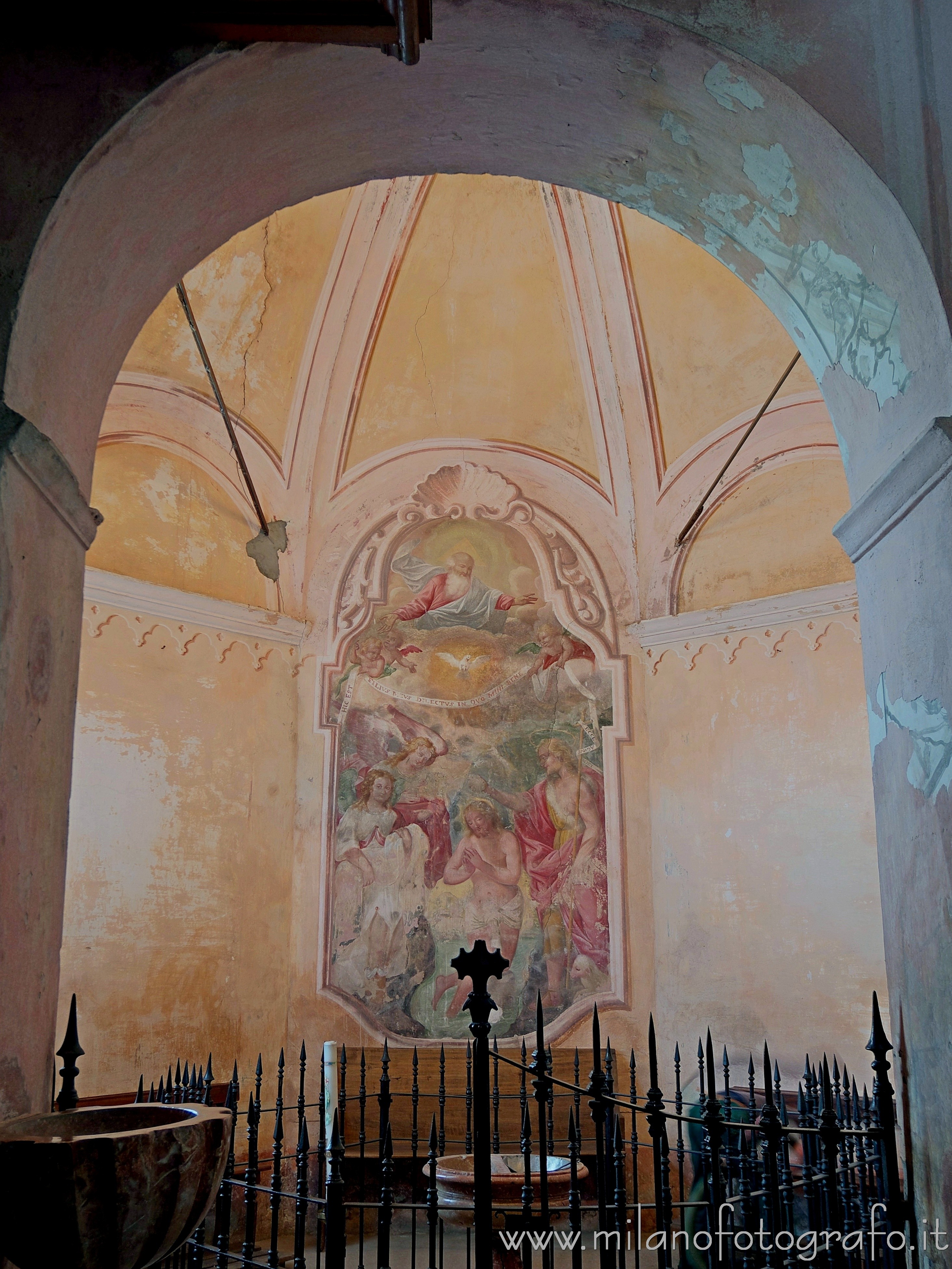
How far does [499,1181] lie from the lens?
18.5 ft

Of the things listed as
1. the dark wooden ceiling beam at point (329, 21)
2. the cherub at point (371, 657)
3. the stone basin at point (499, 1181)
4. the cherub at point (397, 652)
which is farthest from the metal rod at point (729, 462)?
the dark wooden ceiling beam at point (329, 21)

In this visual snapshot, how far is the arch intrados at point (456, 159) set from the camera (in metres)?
3.19

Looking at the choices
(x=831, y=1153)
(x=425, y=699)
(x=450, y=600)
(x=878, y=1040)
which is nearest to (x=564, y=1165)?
(x=831, y=1153)

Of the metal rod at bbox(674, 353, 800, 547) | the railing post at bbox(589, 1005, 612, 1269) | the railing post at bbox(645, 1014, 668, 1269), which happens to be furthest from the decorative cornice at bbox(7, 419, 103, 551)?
the metal rod at bbox(674, 353, 800, 547)

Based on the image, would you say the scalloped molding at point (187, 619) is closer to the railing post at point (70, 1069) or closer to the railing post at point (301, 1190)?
the railing post at point (301, 1190)

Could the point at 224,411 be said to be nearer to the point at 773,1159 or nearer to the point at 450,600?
the point at 450,600

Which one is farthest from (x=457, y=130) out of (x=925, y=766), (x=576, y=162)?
(x=925, y=766)

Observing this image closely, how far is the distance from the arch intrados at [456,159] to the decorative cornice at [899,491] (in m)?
0.11

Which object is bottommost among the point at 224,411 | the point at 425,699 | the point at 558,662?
the point at 425,699

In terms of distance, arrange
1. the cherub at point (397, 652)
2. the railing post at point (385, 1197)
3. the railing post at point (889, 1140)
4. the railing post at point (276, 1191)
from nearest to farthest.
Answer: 1. the railing post at point (889, 1140)
2. the railing post at point (276, 1191)
3. the railing post at point (385, 1197)
4. the cherub at point (397, 652)

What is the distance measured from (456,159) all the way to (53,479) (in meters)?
2.12

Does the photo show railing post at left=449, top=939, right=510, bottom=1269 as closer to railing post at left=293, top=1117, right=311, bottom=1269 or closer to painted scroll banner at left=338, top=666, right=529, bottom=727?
railing post at left=293, top=1117, right=311, bottom=1269

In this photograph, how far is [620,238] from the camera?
8.77 metres

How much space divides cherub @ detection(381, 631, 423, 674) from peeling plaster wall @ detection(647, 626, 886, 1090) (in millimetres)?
2202
